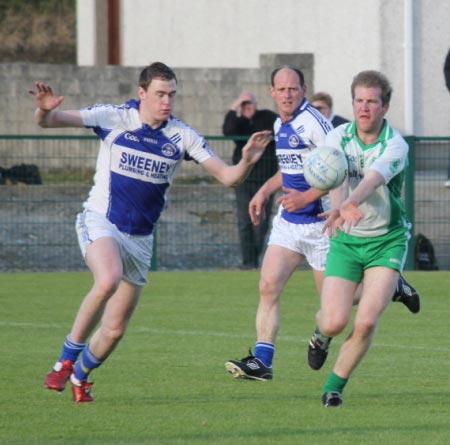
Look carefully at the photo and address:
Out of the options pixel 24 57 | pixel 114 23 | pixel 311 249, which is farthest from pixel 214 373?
pixel 24 57

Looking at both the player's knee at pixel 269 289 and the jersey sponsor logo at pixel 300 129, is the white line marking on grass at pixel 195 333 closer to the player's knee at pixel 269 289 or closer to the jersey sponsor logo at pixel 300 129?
the player's knee at pixel 269 289

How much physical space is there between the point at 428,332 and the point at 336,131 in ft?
13.8

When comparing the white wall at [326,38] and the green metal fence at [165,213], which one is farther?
the white wall at [326,38]

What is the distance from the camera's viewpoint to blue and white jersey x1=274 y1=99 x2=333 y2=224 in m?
10.1

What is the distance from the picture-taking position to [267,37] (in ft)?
83.6

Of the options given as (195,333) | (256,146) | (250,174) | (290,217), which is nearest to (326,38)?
(250,174)

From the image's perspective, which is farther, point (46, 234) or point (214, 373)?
point (46, 234)

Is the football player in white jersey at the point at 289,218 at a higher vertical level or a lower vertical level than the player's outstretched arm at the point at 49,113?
lower

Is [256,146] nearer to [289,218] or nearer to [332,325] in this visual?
[332,325]

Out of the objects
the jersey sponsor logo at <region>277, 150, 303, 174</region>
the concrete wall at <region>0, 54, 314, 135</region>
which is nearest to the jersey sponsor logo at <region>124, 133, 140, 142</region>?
the jersey sponsor logo at <region>277, 150, 303, 174</region>

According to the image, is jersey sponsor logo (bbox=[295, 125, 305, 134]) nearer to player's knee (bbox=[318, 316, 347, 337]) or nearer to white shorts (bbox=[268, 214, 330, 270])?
white shorts (bbox=[268, 214, 330, 270])

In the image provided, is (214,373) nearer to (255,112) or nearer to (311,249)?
(311,249)

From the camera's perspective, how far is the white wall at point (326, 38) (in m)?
→ 22.5

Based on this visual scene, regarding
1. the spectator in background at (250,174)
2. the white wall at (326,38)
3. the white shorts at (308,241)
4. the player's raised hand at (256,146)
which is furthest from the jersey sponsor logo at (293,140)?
the white wall at (326,38)
